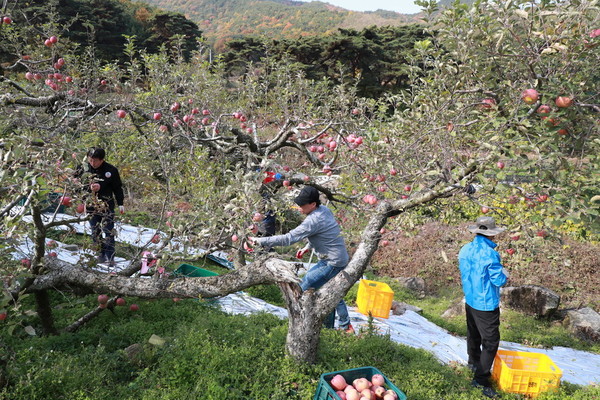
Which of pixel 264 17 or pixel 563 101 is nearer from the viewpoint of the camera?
pixel 563 101

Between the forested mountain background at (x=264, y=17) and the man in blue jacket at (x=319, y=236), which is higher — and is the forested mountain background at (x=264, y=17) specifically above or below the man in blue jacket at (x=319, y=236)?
above

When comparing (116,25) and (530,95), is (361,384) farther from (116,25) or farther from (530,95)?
(116,25)

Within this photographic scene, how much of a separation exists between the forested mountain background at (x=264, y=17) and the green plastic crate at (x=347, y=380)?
46.8m

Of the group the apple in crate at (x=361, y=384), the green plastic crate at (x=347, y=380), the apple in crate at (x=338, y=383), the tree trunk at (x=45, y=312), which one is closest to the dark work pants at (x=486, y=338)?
the green plastic crate at (x=347, y=380)

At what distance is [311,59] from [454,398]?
22701 millimetres

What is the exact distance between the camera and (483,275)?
3.41 metres

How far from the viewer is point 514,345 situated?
4953 mm

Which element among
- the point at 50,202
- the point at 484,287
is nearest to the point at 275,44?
the point at 50,202

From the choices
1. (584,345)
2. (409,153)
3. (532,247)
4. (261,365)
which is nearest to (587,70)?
(532,247)

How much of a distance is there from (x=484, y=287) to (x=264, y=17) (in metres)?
62.4

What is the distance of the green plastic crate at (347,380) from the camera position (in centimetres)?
260

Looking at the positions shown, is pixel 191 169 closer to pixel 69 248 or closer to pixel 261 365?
pixel 69 248

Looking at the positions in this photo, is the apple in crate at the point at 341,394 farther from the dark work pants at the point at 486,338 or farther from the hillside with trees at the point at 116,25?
the hillside with trees at the point at 116,25

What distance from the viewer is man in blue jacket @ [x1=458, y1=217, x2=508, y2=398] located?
3.40m
